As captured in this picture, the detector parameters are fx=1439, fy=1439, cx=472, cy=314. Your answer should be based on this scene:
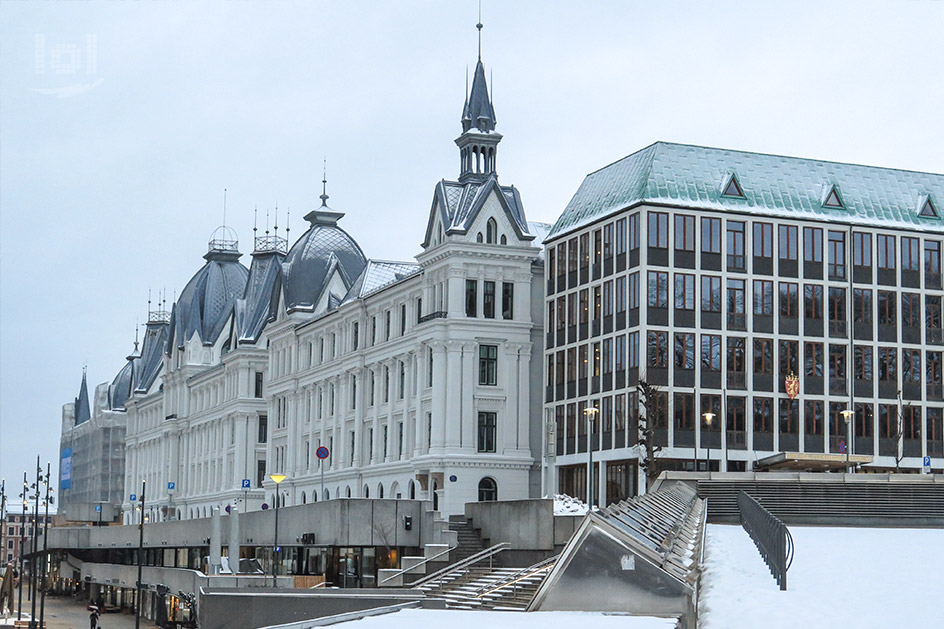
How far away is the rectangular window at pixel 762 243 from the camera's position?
7806 centimetres

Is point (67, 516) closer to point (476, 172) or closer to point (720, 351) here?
point (476, 172)

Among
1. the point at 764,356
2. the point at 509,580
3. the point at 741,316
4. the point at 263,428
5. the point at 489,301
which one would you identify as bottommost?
the point at 509,580

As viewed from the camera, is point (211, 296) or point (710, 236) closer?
point (710, 236)

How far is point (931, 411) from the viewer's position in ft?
262

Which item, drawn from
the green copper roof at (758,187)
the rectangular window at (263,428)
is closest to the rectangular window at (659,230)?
the green copper roof at (758,187)

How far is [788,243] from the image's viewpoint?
3098 inches

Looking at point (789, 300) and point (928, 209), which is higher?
point (928, 209)

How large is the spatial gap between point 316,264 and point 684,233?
40.2 meters

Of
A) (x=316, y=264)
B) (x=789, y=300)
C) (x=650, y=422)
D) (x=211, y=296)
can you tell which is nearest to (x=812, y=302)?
(x=789, y=300)

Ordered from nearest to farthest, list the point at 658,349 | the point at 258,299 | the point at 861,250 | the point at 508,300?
the point at 658,349, the point at 861,250, the point at 508,300, the point at 258,299

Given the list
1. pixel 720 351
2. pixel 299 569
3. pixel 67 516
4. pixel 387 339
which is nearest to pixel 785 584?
pixel 299 569

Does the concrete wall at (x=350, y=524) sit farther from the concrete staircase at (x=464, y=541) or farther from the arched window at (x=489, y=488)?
the arched window at (x=489, y=488)

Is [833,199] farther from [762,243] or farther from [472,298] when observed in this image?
[472,298]

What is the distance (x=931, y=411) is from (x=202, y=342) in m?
79.8
